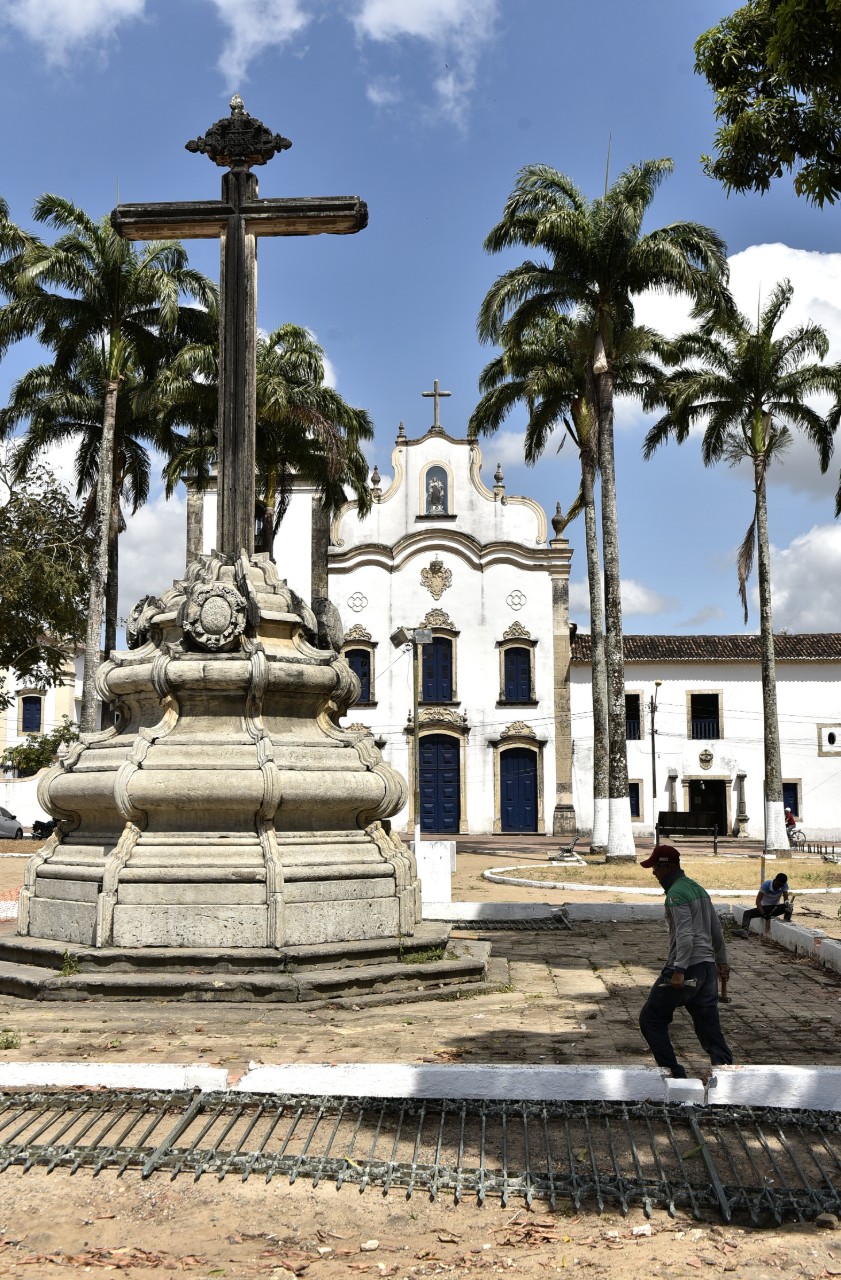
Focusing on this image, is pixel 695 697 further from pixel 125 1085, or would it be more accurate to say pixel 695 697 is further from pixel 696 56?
pixel 125 1085

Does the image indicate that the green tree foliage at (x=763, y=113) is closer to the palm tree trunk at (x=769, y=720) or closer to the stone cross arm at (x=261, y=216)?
the stone cross arm at (x=261, y=216)

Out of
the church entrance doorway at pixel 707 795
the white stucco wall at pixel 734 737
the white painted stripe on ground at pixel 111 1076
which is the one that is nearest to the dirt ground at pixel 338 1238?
the white painted stripe on ground at pixel 111 1076

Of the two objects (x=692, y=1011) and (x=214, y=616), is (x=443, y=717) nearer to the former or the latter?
(x=214, y=616)

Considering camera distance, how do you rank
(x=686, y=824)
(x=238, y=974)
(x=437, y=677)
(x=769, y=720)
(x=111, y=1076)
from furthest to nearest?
(x=437, y=677) < (x=686, y=824) < (x=769, y=720) < (x=238, y=974) < (x=111, y=1076)

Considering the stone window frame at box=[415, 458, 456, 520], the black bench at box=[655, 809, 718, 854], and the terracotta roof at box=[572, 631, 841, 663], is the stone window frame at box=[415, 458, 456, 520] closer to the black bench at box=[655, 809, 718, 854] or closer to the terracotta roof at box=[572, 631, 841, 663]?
the terracotta roof at box=[572, 631, 841, 663]

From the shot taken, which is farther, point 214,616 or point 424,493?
point 424,493

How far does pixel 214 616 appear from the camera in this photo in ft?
28.5

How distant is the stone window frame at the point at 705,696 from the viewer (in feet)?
123

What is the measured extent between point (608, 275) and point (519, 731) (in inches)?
654

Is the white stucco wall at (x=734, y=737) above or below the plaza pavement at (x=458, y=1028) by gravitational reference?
above

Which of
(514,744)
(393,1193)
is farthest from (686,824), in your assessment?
(393,1193)

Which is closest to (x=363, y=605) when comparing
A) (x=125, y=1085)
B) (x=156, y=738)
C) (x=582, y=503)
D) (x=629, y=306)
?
(x=582, y=503)

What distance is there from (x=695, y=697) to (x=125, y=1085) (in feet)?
112

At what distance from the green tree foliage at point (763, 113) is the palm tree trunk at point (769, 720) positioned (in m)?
17.5
